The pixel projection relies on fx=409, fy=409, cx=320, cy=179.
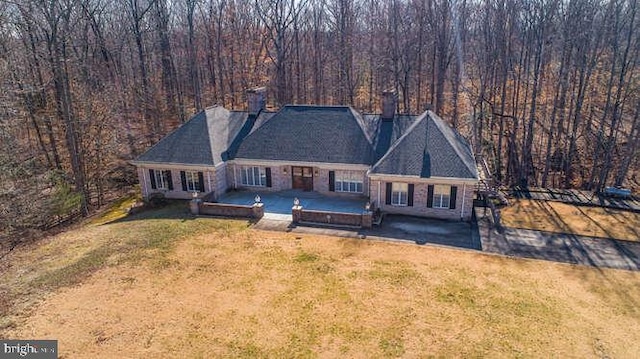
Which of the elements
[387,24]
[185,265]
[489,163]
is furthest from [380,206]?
[387,24]

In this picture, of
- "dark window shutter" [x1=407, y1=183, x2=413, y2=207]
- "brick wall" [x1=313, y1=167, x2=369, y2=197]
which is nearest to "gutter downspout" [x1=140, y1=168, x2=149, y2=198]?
"brick wall" [x1=313, y1=167, x2=369, y2=197]

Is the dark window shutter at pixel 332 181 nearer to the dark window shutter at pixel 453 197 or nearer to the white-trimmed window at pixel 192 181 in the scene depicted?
the dark window shutter at pixel 453 197

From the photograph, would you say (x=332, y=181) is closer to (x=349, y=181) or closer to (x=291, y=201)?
(x=349, y=181)

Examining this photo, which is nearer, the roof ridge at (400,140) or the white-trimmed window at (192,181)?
→ the roof ridge at (400,140)

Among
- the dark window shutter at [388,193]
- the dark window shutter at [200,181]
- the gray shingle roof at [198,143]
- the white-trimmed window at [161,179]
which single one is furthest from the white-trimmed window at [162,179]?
the dark window shutter at [388,193]

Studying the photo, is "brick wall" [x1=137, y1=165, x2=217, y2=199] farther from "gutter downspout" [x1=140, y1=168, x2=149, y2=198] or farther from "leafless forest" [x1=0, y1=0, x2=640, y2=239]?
"leafless forest" [x1=0, y1=0, x2=640, y2=239]

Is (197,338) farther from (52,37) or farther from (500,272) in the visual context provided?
(52,37)

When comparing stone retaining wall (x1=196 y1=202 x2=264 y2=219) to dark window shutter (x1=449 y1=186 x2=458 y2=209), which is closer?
dark window shutter (x1=449 y1=186 x2=458 y2=209)
